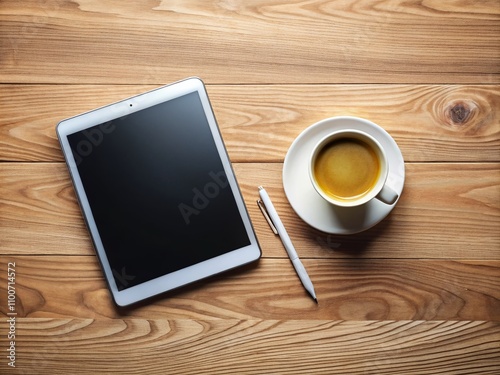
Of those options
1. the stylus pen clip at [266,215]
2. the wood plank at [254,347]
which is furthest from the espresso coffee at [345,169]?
the wood plank at [254,347]

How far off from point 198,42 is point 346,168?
30 centimetres

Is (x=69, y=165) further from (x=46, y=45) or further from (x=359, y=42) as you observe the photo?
(x=359, y=42)

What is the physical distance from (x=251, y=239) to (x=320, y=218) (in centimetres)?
11

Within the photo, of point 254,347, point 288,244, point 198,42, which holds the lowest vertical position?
point 254,347

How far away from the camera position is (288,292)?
2.75 ft

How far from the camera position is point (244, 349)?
0.84m

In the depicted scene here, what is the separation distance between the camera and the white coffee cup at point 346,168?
0.77m

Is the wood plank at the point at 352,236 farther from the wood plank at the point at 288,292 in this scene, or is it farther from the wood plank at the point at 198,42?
the wood plank at the point at 198,42

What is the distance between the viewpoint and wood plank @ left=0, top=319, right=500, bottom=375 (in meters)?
0.84

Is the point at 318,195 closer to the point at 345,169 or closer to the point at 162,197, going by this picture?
the point at 345,169

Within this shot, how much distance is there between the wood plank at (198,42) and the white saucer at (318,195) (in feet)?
0.30

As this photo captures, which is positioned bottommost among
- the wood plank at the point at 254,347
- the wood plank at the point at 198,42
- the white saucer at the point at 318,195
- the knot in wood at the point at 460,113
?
the wood plank at the point at 254,347

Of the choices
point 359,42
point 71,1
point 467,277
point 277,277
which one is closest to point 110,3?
point 71,1

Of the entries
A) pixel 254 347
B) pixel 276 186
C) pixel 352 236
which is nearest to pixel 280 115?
pixel 276 186
